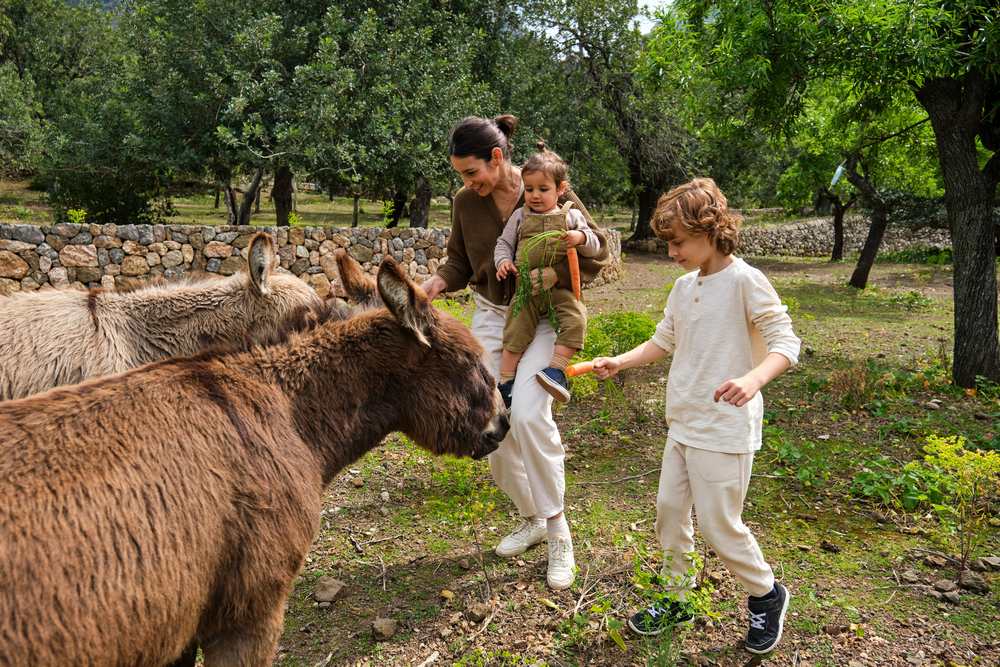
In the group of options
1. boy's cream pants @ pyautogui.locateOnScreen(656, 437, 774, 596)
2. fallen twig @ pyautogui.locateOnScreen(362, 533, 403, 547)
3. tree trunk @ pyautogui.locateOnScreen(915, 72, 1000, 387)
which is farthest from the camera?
tree trunk @ pyautogui.locateOnScreen(915, 72, 1000, 387)

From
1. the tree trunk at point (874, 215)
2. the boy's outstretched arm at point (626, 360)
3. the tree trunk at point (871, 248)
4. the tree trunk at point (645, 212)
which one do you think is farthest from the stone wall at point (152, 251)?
the tree trunk at point (645, 212)

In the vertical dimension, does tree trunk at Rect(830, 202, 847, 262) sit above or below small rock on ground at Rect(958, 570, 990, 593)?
above

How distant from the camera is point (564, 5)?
2033 cm

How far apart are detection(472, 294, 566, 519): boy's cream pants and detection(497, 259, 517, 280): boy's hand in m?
0.31

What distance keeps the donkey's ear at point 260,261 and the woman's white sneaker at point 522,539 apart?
207 cm

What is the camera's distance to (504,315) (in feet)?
12.2

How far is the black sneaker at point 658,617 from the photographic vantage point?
2885 mm

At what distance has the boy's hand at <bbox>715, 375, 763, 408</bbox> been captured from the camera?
2361mm

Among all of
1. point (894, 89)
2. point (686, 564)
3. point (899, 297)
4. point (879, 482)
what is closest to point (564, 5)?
point (899, 297)

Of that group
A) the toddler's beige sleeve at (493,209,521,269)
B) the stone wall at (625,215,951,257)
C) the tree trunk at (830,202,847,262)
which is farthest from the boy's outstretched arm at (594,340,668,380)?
the stone wall at (625,215,951,257)

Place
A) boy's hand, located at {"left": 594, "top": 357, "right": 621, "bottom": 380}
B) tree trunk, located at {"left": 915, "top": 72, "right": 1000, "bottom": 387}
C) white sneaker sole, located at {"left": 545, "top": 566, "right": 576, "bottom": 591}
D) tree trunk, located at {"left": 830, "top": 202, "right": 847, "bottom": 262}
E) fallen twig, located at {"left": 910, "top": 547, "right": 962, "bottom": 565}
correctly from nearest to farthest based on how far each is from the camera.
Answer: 1. boy's hand, located at {"left": 594, "top": 357, "right": 621, "bottom": 380}
2. white sneaker sole, located at {"left": 545, "top": 566, "right": 576, "bottom": 591}
3. fallen twig, located at {"left": 910, "top": 547, "right": 962, "bottom": 565}
4. tree trunk, located at {"left": 915, "top": 72, "right": 1000, "bottom": 387}
5. tree trunk, located at {"left": 830, "top": 202, "right": 847, "bottom": 262}

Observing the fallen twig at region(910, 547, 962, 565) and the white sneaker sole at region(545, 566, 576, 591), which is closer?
the white sneaker sole at region(545, 566, 576, 591)

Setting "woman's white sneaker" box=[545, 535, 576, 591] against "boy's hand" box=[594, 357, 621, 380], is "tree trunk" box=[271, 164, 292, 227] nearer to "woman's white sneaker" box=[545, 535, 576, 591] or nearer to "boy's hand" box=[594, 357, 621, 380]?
"woman's white sneaker" box=[545, 535, 576, 591]

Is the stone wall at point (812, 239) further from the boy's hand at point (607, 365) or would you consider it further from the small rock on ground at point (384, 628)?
the small rock on ground at point (384, 628)
